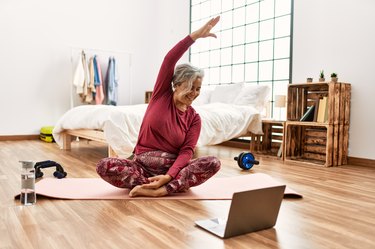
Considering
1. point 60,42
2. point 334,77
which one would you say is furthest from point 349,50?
point 60,42

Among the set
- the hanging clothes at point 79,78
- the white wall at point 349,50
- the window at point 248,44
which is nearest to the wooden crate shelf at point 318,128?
the white wall at point 349,50

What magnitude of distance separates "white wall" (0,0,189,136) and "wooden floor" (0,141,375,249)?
3.27 metres

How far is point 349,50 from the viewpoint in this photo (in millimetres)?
3602

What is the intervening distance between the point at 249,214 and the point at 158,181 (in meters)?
0.67

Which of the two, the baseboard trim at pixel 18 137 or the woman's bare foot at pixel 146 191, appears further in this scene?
the baseboard trim at pixel 18 137

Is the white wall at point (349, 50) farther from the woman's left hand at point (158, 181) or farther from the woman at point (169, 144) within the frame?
the woman's left hand at point (158, 181)

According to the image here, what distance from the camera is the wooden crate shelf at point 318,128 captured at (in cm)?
341

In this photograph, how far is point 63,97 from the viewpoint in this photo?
592cm

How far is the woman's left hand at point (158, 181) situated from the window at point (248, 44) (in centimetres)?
293

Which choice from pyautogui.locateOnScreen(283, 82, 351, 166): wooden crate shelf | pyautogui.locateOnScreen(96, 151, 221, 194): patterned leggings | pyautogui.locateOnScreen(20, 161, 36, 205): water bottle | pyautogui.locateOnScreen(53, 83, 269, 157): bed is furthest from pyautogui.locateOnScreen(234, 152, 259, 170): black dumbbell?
pyautogui.locateOnScreen(20, 161, 36, 205): water bottle

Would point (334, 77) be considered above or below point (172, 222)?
above

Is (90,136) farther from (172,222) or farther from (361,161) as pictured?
(361,161)

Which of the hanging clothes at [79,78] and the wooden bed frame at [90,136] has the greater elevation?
the hanging clothes at [79,78]

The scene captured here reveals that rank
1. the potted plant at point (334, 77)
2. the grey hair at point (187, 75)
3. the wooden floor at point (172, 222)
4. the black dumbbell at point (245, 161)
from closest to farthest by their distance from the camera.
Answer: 1. the wooden floor at point (172, 222)
2. the grey hair at point (187, 75)
3. the black dumbbell at point (245, 161)
4. the potted plant at point (334, 77)
